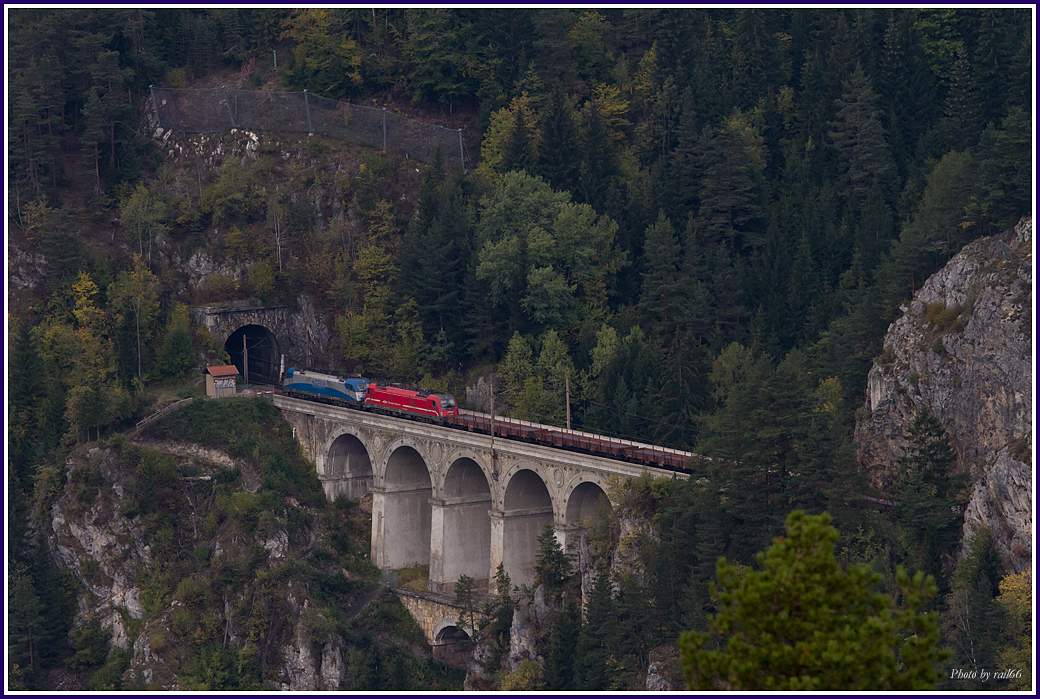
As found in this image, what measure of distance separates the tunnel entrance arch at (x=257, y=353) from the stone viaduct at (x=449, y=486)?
35.7 feet

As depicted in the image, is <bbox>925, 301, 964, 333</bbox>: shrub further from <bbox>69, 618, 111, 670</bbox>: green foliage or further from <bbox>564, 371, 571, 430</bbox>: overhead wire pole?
<bbox>69, 618, 111, 670</bbox>: green foliage

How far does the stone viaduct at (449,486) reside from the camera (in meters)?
95.6

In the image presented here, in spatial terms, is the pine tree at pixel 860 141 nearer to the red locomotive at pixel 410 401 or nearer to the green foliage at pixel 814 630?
the red locomotive at pixel 410 401

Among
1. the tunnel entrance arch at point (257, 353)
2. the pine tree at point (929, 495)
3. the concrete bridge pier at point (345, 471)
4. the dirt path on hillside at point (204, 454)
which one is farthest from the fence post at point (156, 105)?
the pine tree at point (929, 495)

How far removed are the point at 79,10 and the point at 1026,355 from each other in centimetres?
9640

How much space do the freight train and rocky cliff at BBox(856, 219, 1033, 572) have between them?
43.2 feet

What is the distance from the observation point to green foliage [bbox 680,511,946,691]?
126ft

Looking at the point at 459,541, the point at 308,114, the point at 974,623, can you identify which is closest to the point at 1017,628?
the point at 974,623

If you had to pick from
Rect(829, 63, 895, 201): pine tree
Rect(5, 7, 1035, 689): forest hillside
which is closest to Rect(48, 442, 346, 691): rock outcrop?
Rect(5, 7, 1035, 689): forest hillside

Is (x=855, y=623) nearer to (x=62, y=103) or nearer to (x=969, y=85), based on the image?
(x=969, y=85)

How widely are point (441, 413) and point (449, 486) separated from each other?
17.8 ft

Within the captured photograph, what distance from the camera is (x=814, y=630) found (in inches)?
1528

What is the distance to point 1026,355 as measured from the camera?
7975 cm

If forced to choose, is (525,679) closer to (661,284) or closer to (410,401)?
(410,401)
